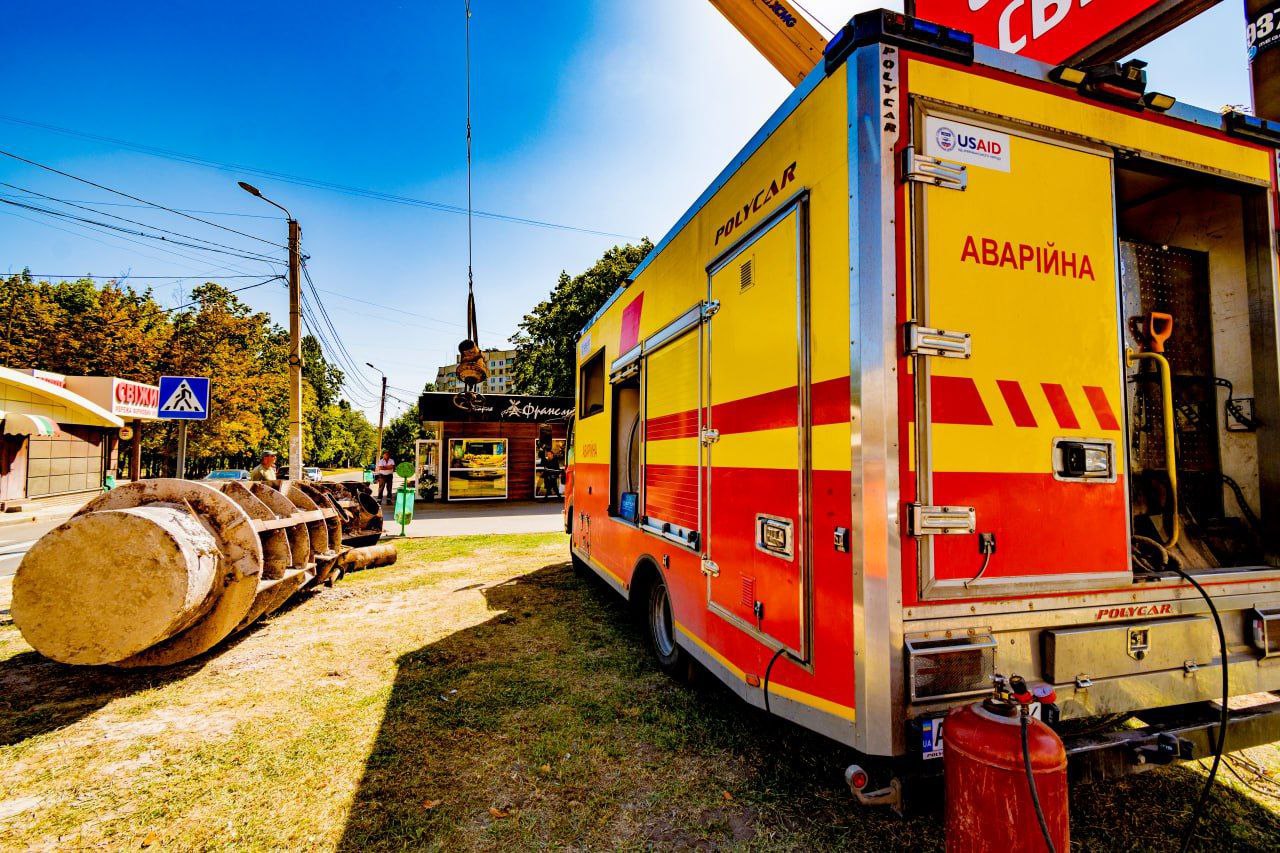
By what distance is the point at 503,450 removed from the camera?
19516mm

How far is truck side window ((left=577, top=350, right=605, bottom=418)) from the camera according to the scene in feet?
19.6

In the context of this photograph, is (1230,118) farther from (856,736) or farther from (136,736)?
(136,736)

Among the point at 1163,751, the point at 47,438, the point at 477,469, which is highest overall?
the point at 47,438

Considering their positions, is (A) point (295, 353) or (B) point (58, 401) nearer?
(A) point (295, 353)

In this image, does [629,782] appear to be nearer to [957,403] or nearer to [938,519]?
[938,519]

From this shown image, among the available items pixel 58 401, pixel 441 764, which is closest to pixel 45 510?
pixel 58 401

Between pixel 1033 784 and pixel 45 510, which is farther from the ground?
pixel 1033 784

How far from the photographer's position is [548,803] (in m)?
2.80

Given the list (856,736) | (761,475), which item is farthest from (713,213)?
(856,736)

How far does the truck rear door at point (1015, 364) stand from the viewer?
2100 millimetres

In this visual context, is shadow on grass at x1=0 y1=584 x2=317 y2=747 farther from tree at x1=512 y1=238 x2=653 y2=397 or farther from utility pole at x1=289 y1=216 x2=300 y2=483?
tree at x1=512 y1=238 x2=653 y2=397

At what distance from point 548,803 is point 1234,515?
3864 millimetres

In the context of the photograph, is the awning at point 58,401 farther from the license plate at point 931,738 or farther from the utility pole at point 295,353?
the license plate at point 931,738

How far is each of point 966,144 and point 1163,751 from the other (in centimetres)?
245
